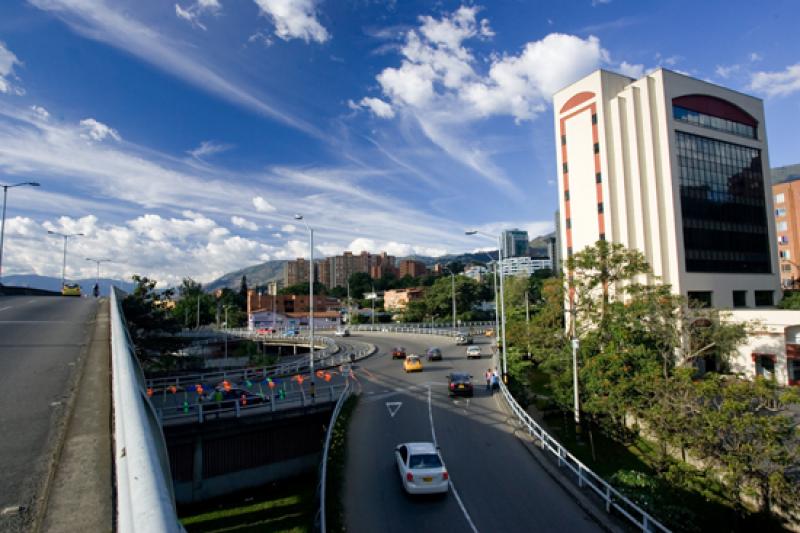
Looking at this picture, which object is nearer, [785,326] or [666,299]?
[666,299]

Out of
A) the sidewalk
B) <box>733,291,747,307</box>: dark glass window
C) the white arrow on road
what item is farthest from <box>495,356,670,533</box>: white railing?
<box>733,291,747,307</box>: dark glass window

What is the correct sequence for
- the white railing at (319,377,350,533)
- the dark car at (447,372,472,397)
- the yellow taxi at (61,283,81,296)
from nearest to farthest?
the white railing at (319,377,350,533)
the dark car at (447,372,472,397)
the yellow taxi at (61,283,81,296)

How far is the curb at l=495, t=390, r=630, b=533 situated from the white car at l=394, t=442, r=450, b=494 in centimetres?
361

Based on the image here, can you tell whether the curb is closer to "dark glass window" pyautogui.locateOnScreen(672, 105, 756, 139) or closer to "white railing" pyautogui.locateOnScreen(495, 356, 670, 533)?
"white railing" pyautogui.locateOnScreen(495, 356, 670, 533)

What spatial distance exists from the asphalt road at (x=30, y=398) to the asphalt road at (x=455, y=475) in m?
7.26

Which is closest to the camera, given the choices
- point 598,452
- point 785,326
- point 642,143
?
Result: point 598,452

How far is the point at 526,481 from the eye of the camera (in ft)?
46.2

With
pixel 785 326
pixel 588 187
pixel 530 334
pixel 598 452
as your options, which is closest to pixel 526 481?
pixel 598 452

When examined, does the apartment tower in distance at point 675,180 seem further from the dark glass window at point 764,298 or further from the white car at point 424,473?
the white car at point 424,473

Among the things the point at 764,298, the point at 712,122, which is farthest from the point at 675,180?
the point at 764,298

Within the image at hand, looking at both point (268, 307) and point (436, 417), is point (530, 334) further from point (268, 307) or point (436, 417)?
point (268, 307)

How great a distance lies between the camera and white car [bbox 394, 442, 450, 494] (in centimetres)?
1269

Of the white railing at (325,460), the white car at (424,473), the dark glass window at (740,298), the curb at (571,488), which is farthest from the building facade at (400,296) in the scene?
the white car at (424,473)

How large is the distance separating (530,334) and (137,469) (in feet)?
95.7
